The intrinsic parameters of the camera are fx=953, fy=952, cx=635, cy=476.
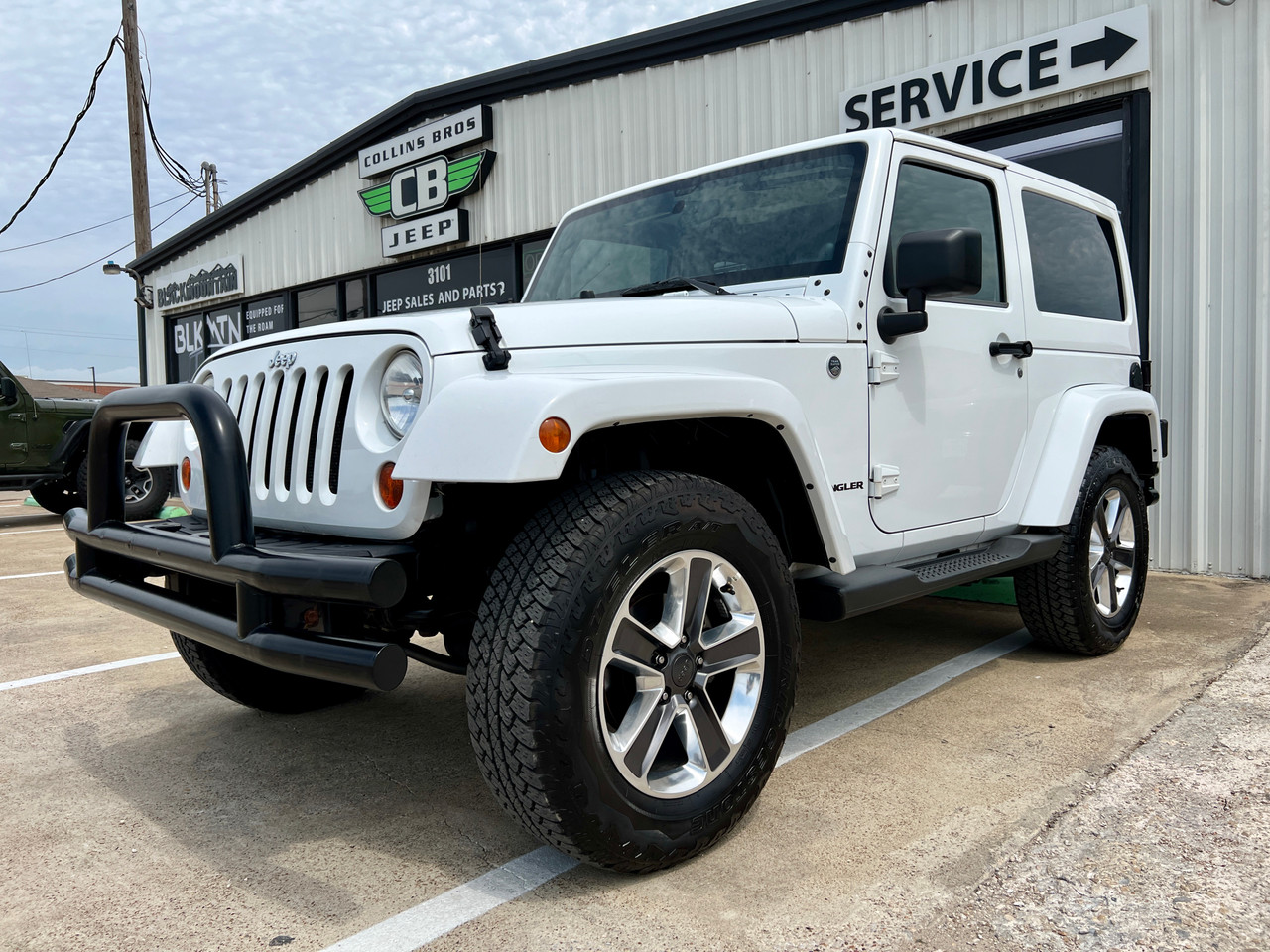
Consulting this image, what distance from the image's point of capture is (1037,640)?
4180 millimetres

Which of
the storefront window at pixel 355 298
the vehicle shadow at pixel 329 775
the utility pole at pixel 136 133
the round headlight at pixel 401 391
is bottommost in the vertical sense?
the vehicle shadow at pixel 329 775

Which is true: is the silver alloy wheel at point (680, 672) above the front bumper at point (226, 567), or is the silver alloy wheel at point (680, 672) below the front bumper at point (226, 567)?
below

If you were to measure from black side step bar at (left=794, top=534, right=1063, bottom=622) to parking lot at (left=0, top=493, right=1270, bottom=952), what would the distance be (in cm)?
51

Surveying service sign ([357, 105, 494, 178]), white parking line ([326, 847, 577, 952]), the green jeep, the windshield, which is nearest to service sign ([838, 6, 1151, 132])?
the windshield

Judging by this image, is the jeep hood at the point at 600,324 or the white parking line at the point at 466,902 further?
the jeep hood at the point at 600,324

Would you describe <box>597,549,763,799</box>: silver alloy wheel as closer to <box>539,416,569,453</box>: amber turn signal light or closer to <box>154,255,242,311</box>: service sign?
<box>539,416,569,453</box>: amber turn signal light

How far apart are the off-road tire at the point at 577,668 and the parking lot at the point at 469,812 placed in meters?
0.16

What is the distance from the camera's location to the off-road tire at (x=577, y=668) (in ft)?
6.64

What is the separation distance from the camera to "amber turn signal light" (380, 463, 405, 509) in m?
2.26

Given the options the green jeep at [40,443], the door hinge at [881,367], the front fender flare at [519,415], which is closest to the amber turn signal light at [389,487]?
the front fender flare at [519,415]

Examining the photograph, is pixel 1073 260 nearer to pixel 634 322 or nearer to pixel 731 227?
pixel 731 227

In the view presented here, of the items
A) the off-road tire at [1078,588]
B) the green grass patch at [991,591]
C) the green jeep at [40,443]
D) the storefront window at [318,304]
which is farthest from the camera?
the storefront window at [318,304]

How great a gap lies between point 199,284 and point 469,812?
15.4 metres

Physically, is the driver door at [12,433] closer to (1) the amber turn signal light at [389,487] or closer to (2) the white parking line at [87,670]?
(2) the white parking line at [87,670]
